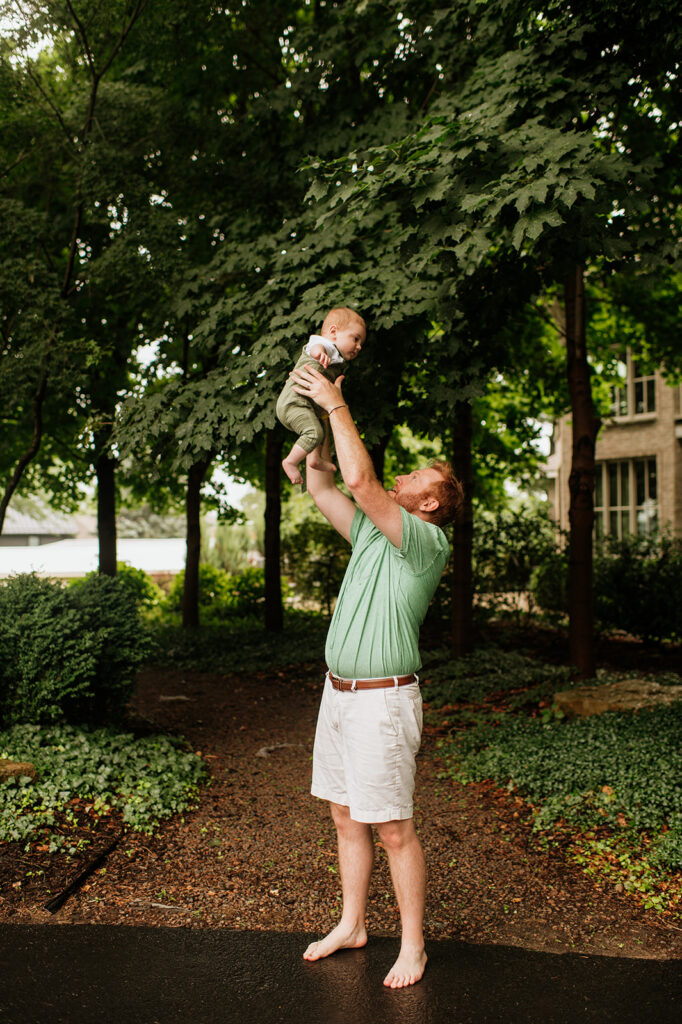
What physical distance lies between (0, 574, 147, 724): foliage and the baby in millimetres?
2864

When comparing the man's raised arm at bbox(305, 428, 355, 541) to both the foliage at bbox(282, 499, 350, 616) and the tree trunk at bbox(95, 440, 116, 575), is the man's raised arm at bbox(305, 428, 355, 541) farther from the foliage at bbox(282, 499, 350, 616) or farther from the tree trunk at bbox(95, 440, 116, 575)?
the foliage at bbox(282, 499, 350, 616)

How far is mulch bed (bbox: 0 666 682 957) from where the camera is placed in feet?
11.7

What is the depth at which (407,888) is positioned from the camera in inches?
118

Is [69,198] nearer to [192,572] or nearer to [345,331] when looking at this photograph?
[192,572]

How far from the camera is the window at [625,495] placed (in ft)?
68.7

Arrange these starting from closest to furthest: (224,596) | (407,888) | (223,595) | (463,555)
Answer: (407,888) → (463,555) → (224,596) → (223,595)

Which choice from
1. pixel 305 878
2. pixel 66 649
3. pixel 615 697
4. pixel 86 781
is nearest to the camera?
pixel 305 878

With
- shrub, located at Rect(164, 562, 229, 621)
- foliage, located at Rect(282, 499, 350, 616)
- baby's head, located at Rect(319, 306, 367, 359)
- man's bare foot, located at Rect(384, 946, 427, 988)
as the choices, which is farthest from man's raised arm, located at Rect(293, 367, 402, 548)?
shrub, located at Rect(164, 562, 229, 621)

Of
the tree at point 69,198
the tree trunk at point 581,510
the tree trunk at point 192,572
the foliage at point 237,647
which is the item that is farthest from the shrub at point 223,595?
the tree trunk at point 581,510

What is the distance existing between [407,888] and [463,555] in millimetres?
6922

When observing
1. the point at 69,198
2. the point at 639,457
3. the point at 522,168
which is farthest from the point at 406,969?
the point at 639,457

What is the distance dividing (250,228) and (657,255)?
12.7 ft

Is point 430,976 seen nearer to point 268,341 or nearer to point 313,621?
point 268,341

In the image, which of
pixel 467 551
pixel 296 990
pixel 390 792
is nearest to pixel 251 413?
pixel 390 792
